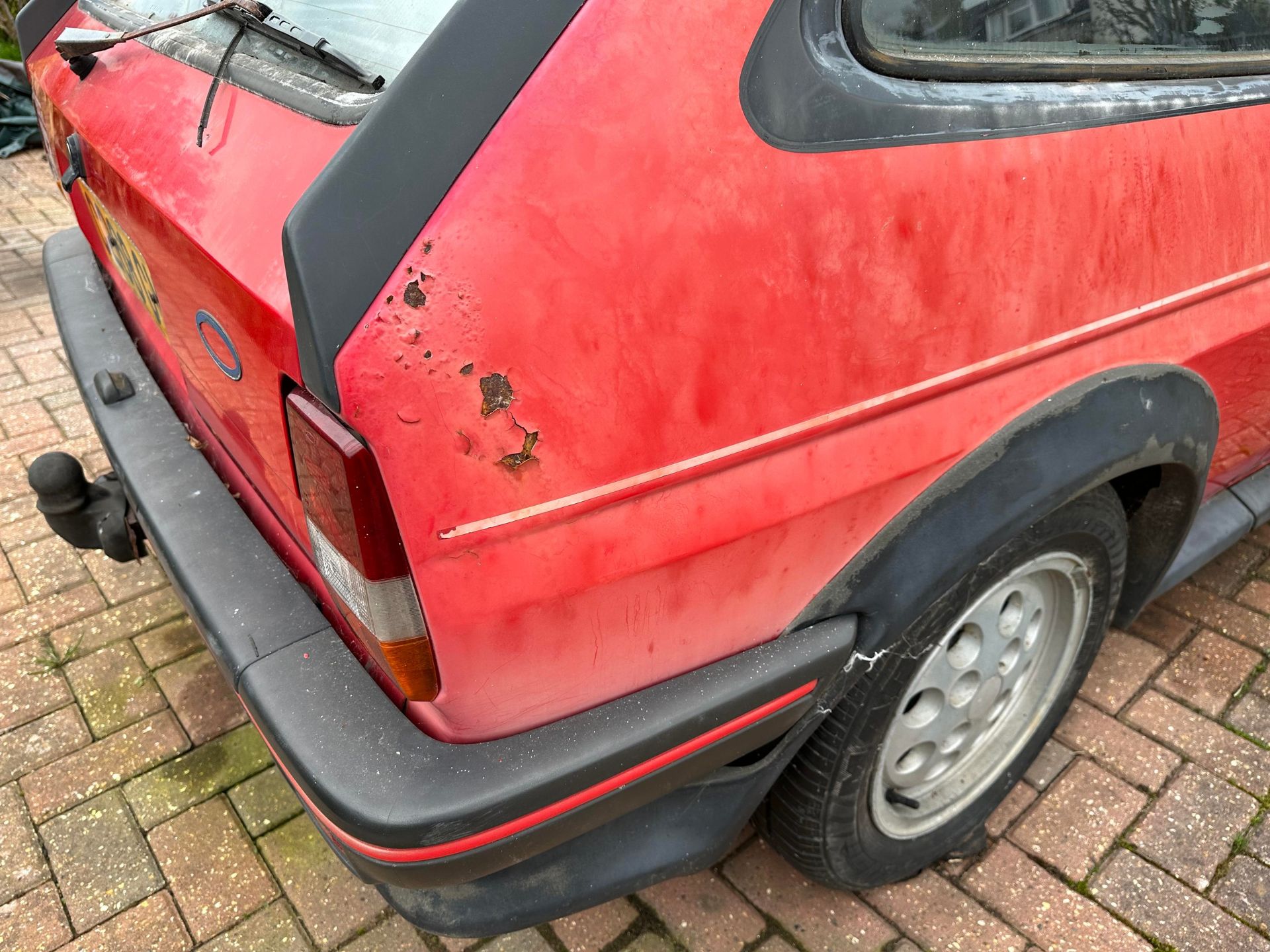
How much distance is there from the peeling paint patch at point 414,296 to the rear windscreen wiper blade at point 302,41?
442 millimetres

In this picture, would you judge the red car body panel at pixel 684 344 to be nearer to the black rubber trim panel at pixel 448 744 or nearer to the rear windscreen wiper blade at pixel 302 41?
the black rubber trim panel at pixel 448 744

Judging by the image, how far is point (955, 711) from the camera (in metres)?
1.82

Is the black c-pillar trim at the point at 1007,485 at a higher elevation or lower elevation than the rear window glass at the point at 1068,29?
lower

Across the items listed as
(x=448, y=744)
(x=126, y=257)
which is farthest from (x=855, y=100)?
(x=126, y=257)

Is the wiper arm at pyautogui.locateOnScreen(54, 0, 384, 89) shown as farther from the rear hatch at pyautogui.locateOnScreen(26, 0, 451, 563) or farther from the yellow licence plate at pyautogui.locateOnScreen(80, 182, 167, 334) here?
the yellow licence plate at pyautogui.locateOnScreen(80, 182, 167, 334)

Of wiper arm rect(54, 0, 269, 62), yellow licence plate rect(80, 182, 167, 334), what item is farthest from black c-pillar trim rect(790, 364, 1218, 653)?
yellow licence plate rect(80, 182, 167, 334)

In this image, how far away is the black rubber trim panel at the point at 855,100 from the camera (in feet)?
3.55

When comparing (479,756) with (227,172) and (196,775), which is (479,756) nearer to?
(227,172)

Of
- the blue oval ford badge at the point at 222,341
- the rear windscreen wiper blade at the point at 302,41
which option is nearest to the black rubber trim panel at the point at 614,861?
the blue oval ford badge at the point at 222,341

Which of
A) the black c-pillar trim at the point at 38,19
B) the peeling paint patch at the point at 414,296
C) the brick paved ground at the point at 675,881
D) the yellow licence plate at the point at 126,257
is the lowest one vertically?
the brick paved ground at the point at 675,881

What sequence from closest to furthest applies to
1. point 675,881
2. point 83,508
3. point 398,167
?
point 398,167, point 675,881, point 83,508

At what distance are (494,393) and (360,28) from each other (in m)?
0.74

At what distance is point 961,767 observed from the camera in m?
1.99

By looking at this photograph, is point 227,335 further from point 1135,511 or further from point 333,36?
point 1135,511
